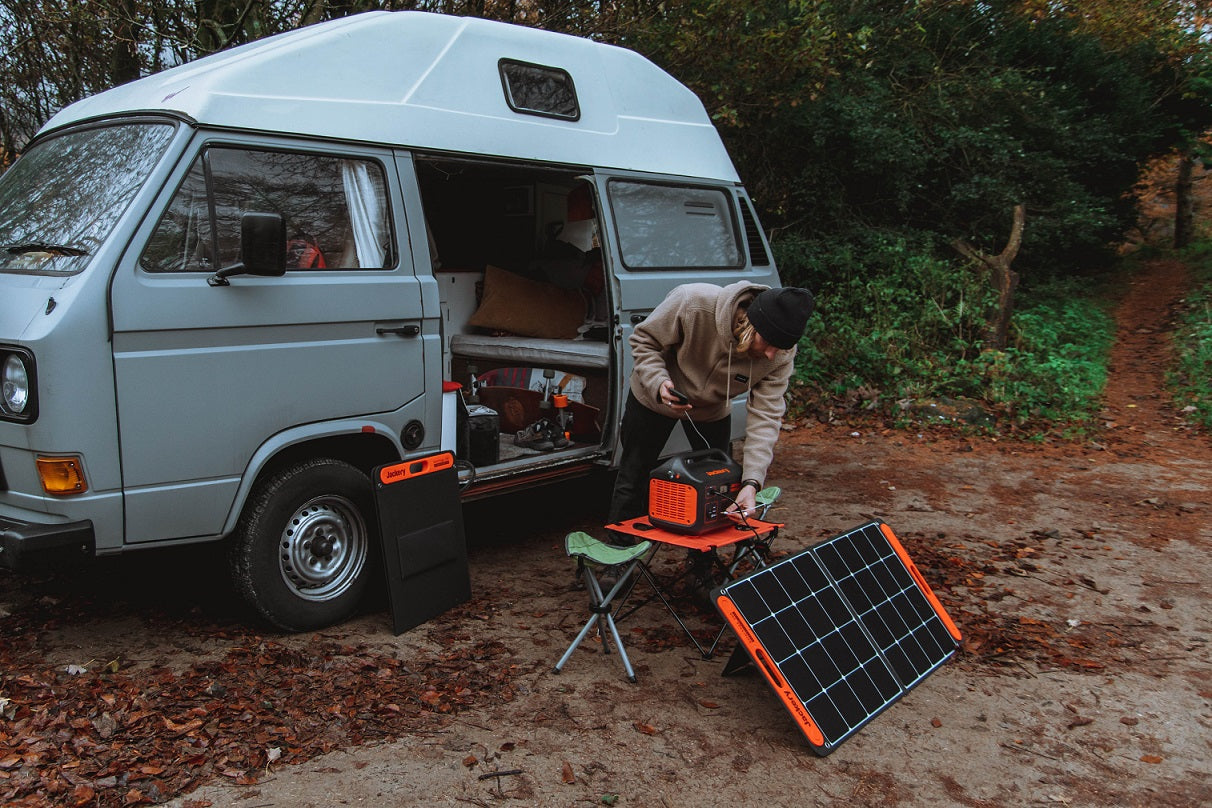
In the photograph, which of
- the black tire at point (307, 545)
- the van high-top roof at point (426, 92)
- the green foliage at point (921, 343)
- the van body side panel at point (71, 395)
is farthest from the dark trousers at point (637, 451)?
the green foliage at point (921, 343)

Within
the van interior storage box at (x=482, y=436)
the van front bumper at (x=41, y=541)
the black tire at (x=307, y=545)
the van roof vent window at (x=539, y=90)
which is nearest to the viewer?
the van front bumper at (x=41, y=541)

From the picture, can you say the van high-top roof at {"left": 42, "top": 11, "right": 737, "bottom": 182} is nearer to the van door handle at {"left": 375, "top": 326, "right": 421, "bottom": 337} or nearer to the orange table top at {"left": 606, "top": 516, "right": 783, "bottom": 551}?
the van door handle at {"left": 375, "top": 326, "right": 421, "bottom": 337}

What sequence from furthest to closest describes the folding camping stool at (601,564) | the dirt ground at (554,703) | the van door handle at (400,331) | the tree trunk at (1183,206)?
the tree trunk at (1183,206)
the van door handle at (400,331)
the folding camping stool at (601,564)
the dirt ground at (554,703)

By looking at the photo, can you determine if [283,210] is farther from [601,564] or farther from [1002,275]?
[1002,275]

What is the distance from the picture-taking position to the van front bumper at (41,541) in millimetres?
3426

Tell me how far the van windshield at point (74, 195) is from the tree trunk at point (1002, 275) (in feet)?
29.8

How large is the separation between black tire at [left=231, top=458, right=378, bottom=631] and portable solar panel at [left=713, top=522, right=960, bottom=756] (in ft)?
6.23

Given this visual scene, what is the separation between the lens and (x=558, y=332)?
275 inches

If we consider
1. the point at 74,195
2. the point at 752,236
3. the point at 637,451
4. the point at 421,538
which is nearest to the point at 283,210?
the point at 74,195

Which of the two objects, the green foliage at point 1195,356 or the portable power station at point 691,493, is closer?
the portable power station at point 691,493

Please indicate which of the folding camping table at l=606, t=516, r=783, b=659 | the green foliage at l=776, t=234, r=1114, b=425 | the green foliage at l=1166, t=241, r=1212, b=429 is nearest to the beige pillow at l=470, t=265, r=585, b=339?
the folding camping table at l=606, t=516, r=783, b=659

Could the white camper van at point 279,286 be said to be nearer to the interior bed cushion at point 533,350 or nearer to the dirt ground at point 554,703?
the interior bed cushion at point 533,350

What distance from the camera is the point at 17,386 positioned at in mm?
3576

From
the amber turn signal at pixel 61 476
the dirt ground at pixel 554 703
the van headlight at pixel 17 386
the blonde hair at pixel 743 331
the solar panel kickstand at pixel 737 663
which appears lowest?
the dirt ground at pixel 554 703
